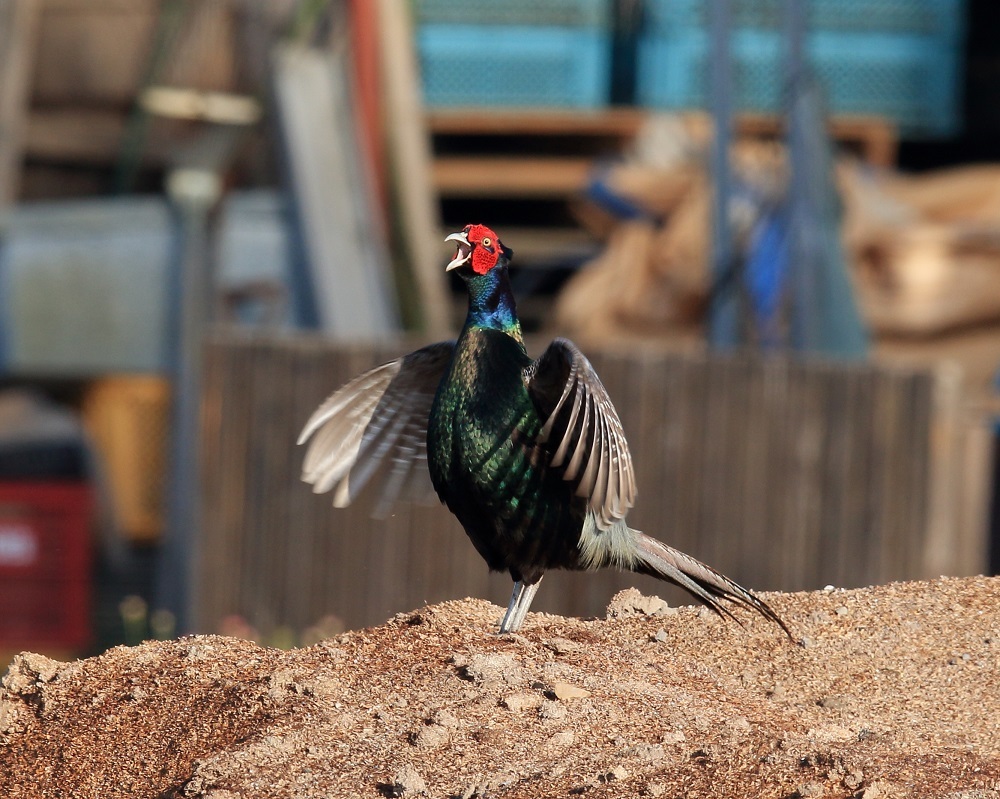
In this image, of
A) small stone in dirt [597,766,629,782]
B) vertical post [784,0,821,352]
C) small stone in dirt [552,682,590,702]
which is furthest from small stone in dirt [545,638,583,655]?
vertical post [784,0,821,352]

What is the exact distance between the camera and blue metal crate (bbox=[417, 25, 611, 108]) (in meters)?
13.0

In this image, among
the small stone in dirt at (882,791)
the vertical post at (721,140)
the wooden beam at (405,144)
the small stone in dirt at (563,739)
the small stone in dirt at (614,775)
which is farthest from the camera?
the wooden beam at (405,144)

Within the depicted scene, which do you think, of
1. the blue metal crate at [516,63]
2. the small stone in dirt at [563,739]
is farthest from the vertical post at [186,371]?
the small stone in dirt at [563,739]

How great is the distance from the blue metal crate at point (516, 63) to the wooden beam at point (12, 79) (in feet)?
10.1

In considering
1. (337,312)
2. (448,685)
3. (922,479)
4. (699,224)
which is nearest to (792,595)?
(448,685)

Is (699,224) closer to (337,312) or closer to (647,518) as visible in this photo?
(337,312)

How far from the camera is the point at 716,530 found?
800 cm

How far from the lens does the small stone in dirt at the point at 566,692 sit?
3695mm

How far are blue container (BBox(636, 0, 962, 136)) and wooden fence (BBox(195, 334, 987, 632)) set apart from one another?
5.20 meters

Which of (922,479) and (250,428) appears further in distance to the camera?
(250,428)

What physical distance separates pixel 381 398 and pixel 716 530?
348 centimetres

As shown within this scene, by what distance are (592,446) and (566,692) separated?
1.91 feet

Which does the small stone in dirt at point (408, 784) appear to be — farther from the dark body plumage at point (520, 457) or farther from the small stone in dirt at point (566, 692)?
the dark body plumage at point (520, 457)

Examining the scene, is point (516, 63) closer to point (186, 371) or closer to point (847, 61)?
point (847, 61)
